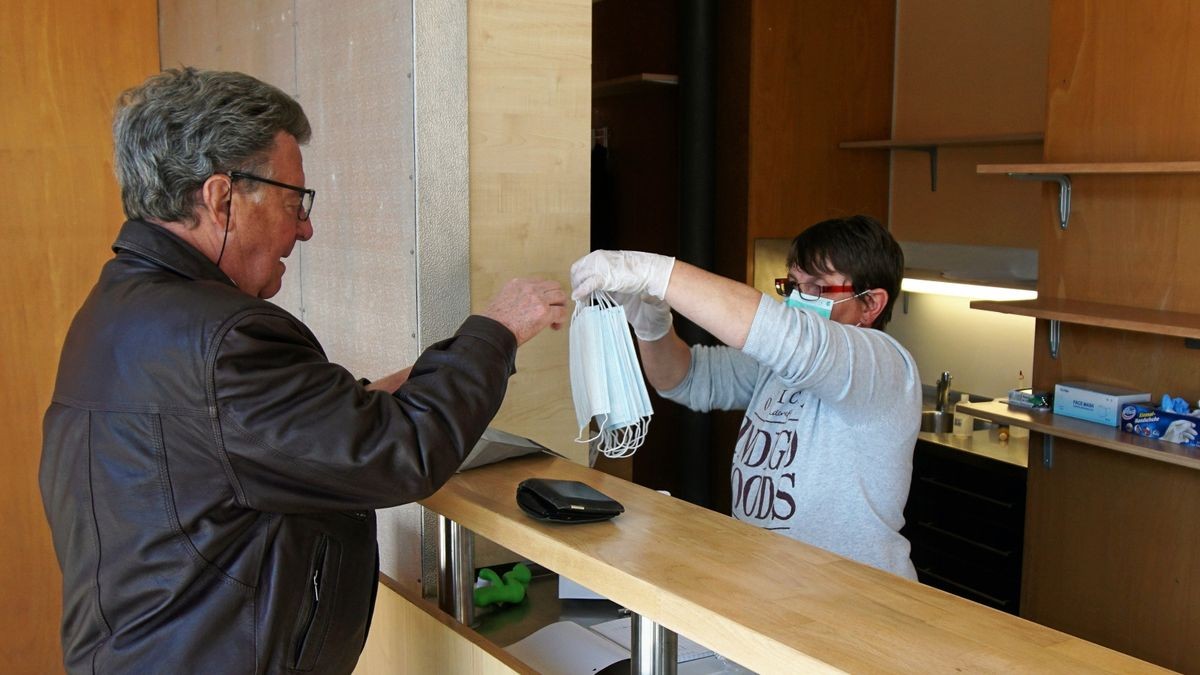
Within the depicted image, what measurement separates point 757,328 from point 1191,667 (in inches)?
90.1

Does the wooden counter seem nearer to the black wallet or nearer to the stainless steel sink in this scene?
the black wallet

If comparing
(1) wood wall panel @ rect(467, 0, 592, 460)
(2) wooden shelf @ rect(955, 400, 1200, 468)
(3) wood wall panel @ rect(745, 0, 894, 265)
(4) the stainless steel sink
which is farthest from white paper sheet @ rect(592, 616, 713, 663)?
(3) wood wall panel @ rect(745, 0, 894, 265)

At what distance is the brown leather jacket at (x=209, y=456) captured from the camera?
1312 mm

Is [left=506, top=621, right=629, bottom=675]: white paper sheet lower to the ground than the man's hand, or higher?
lower

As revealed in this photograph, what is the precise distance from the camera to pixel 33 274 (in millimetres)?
3279

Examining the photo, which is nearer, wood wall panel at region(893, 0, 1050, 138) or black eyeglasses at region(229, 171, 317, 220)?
black eyeglasses at region(229, 171, 317, 220)

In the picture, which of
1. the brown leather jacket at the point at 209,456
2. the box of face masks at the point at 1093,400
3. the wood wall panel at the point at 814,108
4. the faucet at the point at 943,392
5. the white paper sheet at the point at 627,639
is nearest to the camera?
the brown leather jacket at the point at 209,456

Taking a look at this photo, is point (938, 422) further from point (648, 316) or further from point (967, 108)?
point (648, 316)

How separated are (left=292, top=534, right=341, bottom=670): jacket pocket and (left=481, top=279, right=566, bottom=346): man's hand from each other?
40 centimetres

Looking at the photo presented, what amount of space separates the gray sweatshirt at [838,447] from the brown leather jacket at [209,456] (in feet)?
2.08

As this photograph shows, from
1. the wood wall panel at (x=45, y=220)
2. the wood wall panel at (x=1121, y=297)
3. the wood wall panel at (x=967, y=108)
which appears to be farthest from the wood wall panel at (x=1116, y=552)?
the wood wall panel at (x=45, y=220)

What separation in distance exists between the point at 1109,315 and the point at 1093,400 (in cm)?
33

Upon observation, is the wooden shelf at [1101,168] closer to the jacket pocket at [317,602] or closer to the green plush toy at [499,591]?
the green plush toy at [499,591]

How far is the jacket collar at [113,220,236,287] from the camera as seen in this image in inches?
56.3
